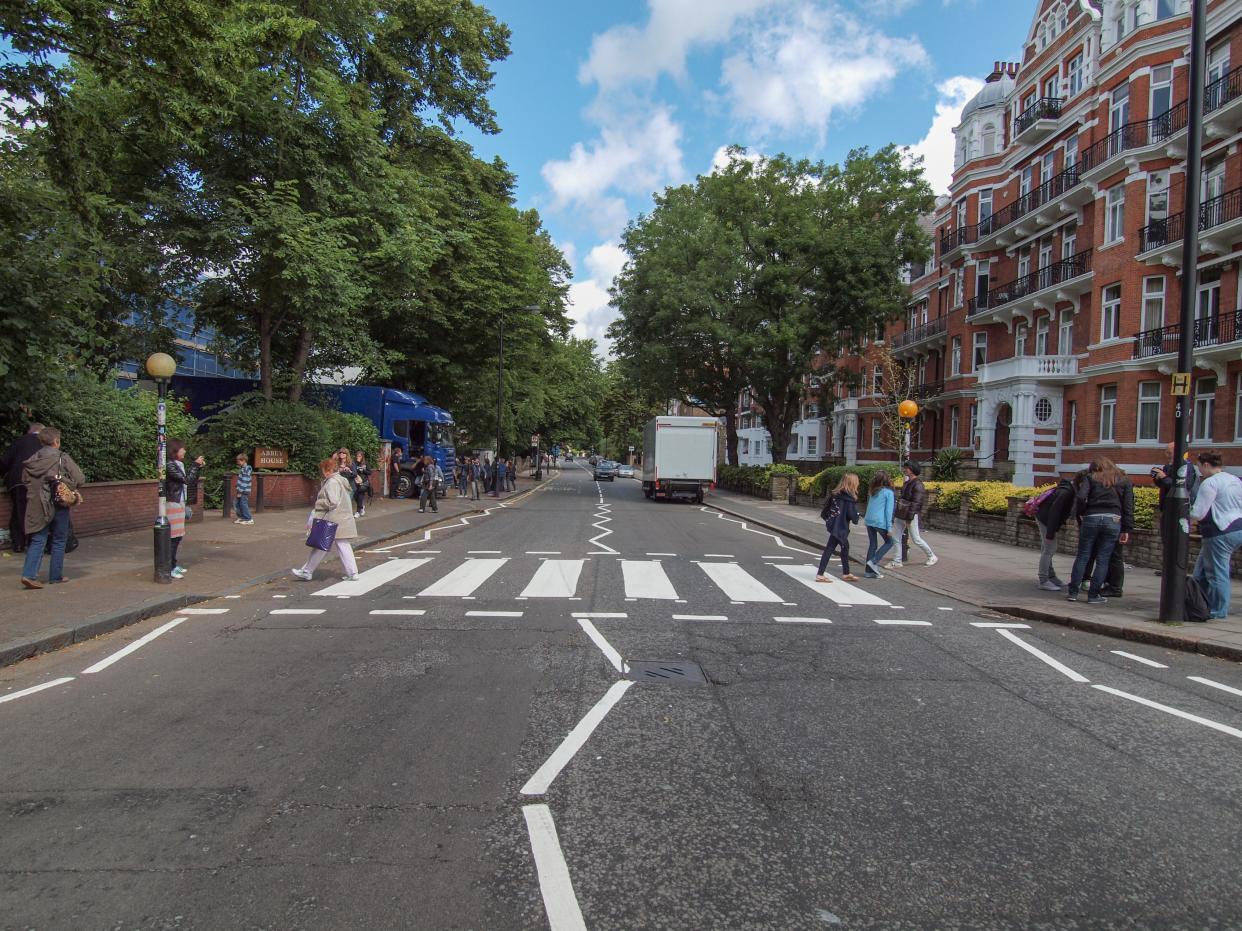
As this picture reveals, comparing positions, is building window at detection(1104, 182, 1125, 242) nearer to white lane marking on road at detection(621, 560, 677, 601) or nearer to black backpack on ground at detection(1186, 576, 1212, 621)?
black backpack on ground at detection(1186, 576, 1212, 621)

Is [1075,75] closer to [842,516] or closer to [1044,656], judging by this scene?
[842,516]

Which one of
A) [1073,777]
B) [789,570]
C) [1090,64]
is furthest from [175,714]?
[1090,64]

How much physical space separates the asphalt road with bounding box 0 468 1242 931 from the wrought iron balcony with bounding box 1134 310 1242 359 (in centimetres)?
2005

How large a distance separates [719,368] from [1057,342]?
15.6 m

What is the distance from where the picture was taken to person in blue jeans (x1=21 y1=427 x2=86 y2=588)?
8.23 metres

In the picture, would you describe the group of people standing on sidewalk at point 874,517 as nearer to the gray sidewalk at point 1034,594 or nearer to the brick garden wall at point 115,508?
the gray sidewalk at point 1034,594

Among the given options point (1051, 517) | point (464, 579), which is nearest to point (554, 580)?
point (464, 579)

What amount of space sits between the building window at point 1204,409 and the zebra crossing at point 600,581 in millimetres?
18230

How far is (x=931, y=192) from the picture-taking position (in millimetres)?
36656

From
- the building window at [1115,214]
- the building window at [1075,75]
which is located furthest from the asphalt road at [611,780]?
the building window at [1075,75]

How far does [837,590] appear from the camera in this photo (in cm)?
1038

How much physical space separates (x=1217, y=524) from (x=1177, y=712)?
12.7 feet

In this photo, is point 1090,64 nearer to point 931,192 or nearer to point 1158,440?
point 931,192

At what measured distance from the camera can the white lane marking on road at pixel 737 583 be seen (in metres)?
9.58
